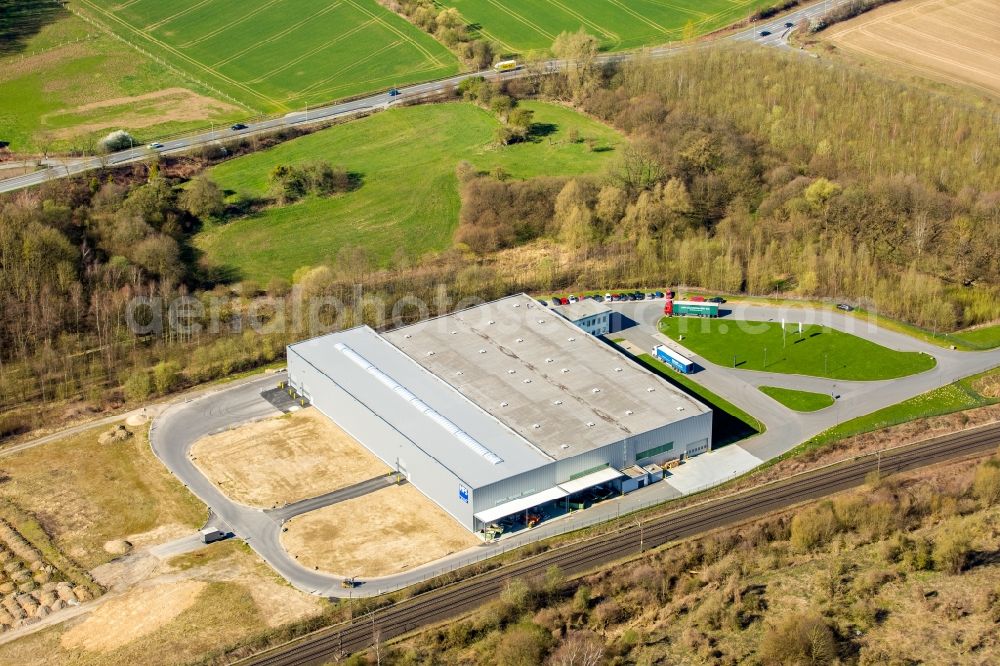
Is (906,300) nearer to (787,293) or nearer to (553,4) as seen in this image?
(787,293)

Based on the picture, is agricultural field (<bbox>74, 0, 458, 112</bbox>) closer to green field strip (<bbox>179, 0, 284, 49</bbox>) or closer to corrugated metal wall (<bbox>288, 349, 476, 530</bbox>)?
green field strip (<bbox>179, 0, 284, 49</bbox>)

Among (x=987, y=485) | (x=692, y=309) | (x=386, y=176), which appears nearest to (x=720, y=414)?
(x=692, y=309)

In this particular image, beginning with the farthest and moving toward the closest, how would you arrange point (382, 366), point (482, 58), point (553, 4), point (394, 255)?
1. point (553, 4)
2. point (482, 58)
3. point (394, 255)
4. point (382, 366)

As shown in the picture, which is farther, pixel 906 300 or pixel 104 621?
pixel 906 300

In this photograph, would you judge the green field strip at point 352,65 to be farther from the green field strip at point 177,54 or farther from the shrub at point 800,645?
the shrub at point 800,645

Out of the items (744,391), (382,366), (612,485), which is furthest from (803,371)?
(382,366)

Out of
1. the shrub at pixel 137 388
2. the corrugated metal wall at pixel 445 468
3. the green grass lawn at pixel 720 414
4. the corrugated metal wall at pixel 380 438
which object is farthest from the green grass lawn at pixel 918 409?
the shrub at pixel 137 388
